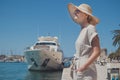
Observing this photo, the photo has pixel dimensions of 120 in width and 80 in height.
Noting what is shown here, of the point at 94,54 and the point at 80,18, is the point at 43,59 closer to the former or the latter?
the point at 80,18

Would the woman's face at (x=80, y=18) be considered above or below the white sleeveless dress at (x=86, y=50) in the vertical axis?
above

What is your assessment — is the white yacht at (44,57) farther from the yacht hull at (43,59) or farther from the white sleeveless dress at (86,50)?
the white sleeveless dress at (86,50)

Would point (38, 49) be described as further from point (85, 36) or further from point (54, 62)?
point (85, 36)

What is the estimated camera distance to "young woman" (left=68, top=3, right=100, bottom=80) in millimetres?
A: 3912

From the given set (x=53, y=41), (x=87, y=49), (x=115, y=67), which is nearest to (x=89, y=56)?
(x=87, y=49)

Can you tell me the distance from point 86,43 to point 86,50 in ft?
0.30

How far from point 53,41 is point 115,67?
42.1m

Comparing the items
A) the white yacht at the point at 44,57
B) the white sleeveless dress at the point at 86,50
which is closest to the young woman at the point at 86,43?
the white sleeveless dress at the point at 86,50

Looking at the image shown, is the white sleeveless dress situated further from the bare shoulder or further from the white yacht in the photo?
the white yacht

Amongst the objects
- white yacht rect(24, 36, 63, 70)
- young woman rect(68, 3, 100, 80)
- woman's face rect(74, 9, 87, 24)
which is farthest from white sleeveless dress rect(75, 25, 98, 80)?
white yacht rect(24, 36, 63, 70)

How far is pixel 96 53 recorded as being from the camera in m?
3.91

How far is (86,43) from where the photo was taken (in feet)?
13.3

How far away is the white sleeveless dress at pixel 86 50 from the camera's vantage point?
3925 mm

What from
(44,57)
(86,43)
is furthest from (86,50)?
(44,57)
